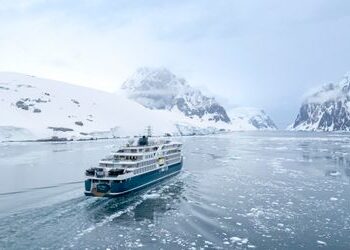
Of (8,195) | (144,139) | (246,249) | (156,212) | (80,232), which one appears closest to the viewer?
(246,249)

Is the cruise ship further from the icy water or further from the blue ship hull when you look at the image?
the icy water

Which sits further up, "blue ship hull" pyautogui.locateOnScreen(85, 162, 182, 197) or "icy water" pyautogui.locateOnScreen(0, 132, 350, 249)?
"blue ship hull" pyautogui.locateOnScreen(85, 162, 182, 197)

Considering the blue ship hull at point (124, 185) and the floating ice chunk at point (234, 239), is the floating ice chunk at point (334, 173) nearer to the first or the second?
the blue ship hull at point (124, 185)

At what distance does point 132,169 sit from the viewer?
187ft

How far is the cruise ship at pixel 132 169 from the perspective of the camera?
52.5m

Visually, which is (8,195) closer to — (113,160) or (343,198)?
(113,160)

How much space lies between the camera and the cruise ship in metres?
52.5

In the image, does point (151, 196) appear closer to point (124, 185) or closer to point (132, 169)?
point (124, 185)

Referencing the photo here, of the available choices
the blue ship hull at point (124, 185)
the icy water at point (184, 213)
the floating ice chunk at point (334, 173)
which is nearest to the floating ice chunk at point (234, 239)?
the icy water at point (184, 213)

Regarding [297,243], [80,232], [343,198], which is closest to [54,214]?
[80,232]

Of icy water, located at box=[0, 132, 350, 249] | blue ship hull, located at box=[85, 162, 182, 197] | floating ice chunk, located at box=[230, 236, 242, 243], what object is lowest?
floating ice chunk, located at box=[230, 236, 242, 243]

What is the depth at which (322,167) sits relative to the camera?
280ft

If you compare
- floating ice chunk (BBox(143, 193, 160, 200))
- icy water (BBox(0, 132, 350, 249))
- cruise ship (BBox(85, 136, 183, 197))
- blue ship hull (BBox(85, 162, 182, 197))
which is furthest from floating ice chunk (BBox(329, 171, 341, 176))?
floating ice chunk (BBox(143, 193, 160, 200))

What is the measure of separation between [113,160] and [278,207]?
2801 cm
